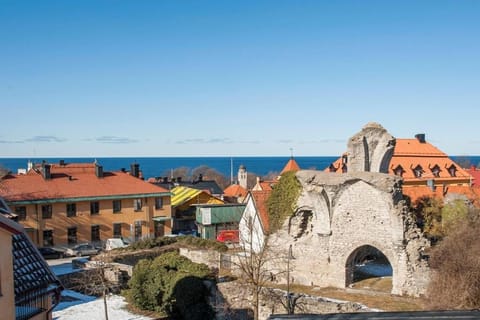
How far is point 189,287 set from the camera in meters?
22.9

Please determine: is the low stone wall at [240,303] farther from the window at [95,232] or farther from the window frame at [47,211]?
the window frame at [47,211]

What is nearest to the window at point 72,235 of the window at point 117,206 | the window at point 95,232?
the window at point 95,232

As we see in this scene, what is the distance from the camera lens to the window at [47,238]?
38750 mm

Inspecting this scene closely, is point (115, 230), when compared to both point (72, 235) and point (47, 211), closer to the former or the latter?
point (72, 235)

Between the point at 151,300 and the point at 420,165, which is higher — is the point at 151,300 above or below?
below

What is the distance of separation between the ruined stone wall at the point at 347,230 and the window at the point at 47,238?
20.2 metres

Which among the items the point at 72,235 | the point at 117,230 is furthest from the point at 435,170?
the point at 72,235

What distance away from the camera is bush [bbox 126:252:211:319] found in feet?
75.4

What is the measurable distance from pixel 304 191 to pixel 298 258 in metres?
4.12

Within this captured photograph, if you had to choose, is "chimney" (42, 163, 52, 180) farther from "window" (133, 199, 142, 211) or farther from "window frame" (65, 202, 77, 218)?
"window" (133, 199, 142, 211)

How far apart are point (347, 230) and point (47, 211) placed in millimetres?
25630

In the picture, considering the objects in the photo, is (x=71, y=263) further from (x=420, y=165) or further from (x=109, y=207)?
(x=420, y=165)

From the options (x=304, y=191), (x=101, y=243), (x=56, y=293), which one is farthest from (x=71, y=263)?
(x=56, y=293)

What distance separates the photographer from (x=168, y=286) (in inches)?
917
